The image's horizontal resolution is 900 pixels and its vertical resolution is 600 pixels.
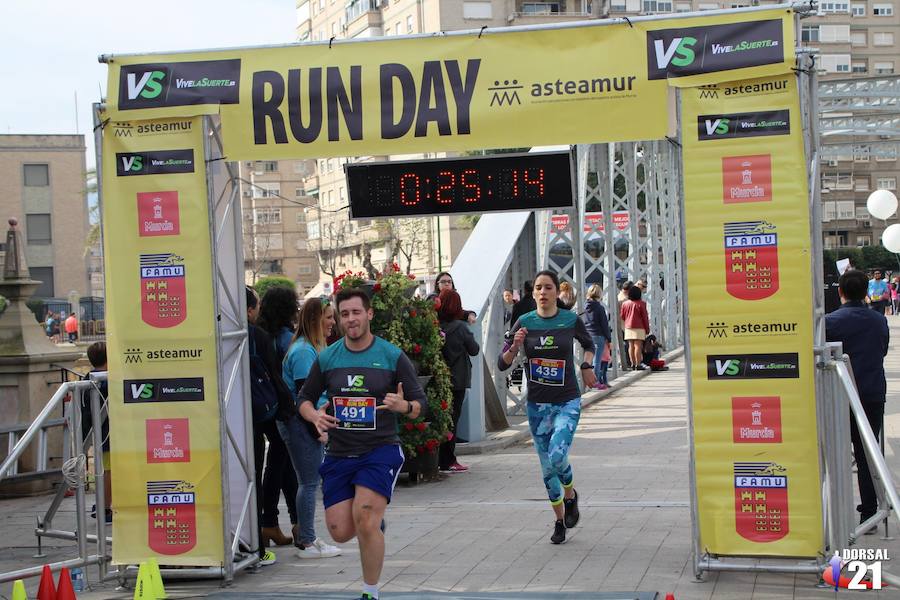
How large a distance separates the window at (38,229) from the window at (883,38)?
6606cm

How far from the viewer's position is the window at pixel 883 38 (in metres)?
97.6

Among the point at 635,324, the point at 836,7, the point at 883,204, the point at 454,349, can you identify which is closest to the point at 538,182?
the point at 454,349

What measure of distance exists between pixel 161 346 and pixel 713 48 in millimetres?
4106

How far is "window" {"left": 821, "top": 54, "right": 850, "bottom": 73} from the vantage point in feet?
313

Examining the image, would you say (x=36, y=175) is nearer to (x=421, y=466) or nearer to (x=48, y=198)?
(x=48, y=198)

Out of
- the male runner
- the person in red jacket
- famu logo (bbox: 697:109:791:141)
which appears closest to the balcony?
the person in red jacket

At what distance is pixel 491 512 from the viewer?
34.6 ft

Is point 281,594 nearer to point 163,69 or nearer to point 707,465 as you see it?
point 707,465

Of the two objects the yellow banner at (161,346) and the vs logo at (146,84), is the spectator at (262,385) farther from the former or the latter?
the vs logo at (146,84)

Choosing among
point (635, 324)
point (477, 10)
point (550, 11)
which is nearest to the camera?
point (635, 324)

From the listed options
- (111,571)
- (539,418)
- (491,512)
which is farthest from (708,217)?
(111,571)

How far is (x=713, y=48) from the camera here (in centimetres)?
739

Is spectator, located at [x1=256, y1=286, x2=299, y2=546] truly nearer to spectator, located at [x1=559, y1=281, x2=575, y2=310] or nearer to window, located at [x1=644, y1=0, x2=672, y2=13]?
spectator, located at [x1=559, y1=281, x2=575, y2=310]

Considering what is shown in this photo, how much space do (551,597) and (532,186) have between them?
471cm
